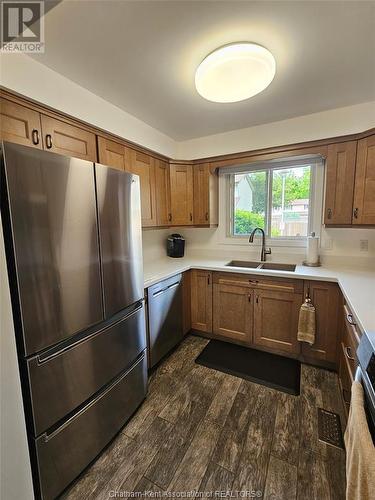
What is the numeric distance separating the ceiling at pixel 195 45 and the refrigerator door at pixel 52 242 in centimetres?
75

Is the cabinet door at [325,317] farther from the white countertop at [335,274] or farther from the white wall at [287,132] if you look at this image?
the white wall at [287,132]

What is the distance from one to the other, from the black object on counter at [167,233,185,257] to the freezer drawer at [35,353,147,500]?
1.61 m

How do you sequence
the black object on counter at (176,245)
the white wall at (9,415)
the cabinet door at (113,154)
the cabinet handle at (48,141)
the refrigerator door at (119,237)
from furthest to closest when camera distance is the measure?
1. the black object on counter at (176,245)
2. the cabinet door at (113,154)
3. the cabinet handle at (48,141)
4. the refrigerator door at (119,237)
5. the white wall at (9,415)

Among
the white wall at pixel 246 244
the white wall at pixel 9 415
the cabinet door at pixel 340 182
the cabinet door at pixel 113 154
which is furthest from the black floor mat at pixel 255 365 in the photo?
the cabinet door at pixel 113 154

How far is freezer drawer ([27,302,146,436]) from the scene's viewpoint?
3.48 ft

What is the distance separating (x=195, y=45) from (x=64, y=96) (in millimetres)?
960

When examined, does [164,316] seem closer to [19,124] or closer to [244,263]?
[244,263]

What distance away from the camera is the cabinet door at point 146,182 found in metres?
2.26

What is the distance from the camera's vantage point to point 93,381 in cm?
132

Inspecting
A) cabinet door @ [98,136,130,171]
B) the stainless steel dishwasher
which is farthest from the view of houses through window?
cabinet door @ [98,136,130,171]

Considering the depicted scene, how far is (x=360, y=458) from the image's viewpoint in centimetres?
69

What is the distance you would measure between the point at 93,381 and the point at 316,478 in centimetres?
136

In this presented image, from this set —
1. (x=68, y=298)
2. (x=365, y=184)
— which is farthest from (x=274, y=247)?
A: (x=68, y=298)

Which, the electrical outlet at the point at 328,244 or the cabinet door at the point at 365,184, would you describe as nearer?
the cabinet door at the point at 365,184
